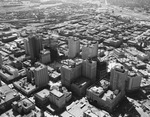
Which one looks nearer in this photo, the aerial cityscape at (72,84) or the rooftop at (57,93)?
the rooftop at (57,93)

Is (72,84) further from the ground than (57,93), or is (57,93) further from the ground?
(57,93)

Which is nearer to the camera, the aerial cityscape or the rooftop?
the rooftop

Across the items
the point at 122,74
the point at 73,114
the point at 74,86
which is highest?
the point at 122,74

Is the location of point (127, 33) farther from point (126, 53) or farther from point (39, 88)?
point (39, 88)

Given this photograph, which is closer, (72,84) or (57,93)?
(57,93)

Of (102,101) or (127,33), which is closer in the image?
(102,101)

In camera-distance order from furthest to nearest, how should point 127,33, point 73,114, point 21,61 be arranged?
point 127,33 → point 21,61 → point 73,114

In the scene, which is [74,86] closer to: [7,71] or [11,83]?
[11,83]

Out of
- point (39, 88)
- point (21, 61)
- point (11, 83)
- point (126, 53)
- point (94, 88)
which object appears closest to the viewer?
point (94, 88)

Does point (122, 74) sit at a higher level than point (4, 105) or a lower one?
higher

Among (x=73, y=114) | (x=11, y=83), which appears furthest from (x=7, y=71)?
(x=73, y=114)
